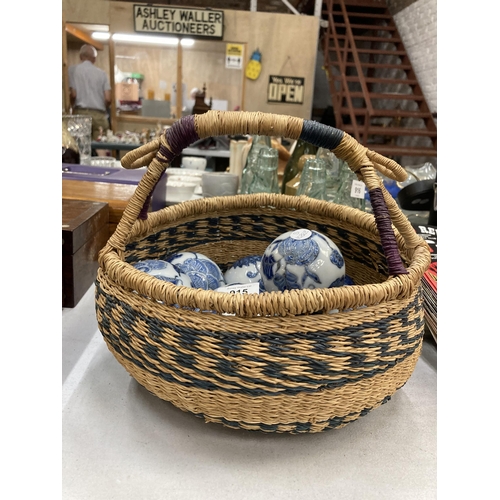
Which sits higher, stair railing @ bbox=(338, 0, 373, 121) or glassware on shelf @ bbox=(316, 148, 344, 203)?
stair railing @ bbox=(338, 0, 373, 121)

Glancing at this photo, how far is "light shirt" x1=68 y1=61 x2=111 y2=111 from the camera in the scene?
A: 4.55 meters

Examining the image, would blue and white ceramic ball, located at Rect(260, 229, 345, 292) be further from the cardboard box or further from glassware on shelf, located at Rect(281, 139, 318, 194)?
the cardboard box

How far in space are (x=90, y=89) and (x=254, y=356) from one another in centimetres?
483

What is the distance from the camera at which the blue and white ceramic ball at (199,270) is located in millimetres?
752

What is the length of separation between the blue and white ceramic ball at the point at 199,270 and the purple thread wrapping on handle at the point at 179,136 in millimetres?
226

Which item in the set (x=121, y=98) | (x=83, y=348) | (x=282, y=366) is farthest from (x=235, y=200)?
(x=121, y=98)

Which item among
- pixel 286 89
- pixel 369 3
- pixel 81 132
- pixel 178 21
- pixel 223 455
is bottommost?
pixel 223 455

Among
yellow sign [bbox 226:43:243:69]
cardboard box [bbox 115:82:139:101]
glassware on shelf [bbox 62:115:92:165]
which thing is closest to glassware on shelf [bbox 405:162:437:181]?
glassware on shelf [bbox 62:115:92:165]

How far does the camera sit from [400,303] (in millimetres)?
527

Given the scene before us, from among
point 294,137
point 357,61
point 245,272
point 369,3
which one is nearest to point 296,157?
point 245,272

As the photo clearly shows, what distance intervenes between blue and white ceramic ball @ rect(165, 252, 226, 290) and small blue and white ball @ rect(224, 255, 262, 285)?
0.10ft

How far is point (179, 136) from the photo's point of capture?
581 mm

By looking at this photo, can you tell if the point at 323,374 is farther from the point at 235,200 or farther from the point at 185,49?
the point at 185,49

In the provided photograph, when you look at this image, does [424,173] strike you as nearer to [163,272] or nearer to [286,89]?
[163,272]
